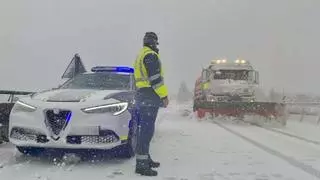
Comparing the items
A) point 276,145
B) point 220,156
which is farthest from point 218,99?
point 220,156

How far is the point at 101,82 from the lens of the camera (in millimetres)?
8633

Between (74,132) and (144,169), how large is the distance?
1155mm

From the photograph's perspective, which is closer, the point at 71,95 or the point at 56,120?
the point at 56,120

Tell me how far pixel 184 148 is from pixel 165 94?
2676mm

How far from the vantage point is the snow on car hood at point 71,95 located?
7.02m

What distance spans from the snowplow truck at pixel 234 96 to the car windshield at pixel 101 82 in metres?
11.1

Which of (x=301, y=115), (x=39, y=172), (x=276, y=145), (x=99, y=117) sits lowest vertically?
(x=301, y=115)

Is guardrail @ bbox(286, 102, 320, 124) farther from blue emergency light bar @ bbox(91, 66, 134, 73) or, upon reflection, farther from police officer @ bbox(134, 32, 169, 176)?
police officer @ bbox(134, 32, 169, 176)

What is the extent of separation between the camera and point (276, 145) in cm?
1000

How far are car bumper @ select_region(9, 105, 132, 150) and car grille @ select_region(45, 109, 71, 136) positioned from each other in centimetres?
4

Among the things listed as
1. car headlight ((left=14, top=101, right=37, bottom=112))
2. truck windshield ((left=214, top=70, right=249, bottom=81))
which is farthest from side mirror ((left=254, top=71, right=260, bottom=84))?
car headlight ((left=14, top=101, right=37, bottom=112))

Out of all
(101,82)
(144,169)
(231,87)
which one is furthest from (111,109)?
(231,87)

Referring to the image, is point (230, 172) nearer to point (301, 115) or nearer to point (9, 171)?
point (9, 171)

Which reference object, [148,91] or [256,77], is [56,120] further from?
[256,77]
